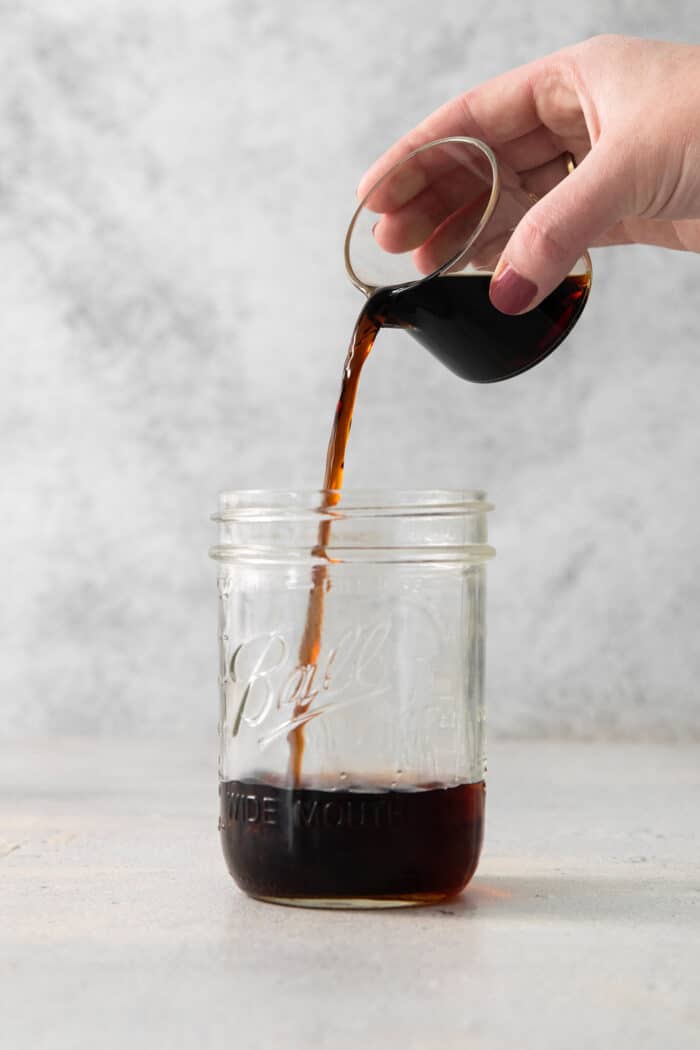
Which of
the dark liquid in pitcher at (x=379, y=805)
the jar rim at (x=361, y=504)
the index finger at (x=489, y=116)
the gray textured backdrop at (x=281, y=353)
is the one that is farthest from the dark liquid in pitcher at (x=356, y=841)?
the gray textured backdrop at (x=281, y=353)

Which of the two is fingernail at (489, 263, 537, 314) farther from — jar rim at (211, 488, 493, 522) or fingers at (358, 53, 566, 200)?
fingers at (358, 53, 566, 200)

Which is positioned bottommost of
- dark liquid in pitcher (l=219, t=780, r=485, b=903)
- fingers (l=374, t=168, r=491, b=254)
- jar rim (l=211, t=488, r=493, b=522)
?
dark liquid in pitcher (l=219, t=780, r=485, b=903)

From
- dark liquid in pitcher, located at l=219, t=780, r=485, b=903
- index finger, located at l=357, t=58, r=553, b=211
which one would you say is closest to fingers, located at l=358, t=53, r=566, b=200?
index finger, located at l=357, t=58, r=553, b=211

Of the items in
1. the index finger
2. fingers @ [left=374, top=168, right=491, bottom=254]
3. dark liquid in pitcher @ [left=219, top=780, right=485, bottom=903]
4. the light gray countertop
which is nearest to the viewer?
the light gray countertop

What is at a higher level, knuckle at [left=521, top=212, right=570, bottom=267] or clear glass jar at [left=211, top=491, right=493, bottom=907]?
knuckle at [left=521, top=212, right=570, bottom=267]

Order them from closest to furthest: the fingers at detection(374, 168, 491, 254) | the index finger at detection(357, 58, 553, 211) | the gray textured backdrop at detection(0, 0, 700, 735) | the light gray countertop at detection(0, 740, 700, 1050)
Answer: the light gray countertop at detection(0, 740, 700, 1050) → the fingers at detection(374, 168, 491, 254) → the index finger at detection(357, 58, 553, 211) → the gray textured backdrop at detection(0, 0, 700, 735)

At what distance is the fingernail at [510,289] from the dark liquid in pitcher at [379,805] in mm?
16

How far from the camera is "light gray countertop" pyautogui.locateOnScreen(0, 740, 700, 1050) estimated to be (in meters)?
0.78

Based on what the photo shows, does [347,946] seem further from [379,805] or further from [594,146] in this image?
[594,146]

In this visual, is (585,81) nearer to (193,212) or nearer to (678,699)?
(193,212)

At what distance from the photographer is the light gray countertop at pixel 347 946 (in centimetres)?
78

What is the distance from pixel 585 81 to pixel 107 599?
4.14 feet

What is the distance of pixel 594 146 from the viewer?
112 cm

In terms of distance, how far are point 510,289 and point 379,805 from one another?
0.40 meters
